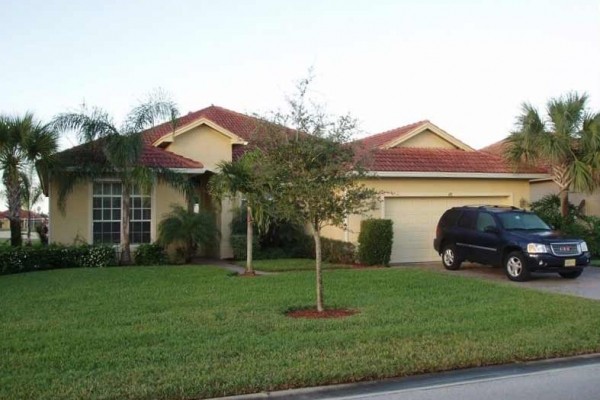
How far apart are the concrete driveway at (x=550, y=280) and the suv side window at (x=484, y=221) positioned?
1.19 metres

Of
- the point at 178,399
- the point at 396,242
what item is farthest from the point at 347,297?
the point at 396,242

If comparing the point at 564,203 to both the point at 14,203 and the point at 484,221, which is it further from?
the point at 14,203

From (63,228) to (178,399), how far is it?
13780 mm

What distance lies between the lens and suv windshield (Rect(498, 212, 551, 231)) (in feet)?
49.9

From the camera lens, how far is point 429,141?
22078 mm

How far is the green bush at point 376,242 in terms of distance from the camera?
17.2 metres

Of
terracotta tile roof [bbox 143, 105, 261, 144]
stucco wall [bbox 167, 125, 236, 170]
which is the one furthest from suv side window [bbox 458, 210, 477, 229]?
terracotta tile roof [bbox 143, 105, 261, 144]

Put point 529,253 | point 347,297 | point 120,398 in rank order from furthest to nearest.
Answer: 1. point 529,253
2. point 347,297
3. point 120,398

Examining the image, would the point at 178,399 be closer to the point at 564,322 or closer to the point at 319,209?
the point at 319,209

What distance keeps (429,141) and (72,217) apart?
12.2 meters

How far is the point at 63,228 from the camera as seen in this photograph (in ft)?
59.7

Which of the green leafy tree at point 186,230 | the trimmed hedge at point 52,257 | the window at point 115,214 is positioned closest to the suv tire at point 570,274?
the green leafy tree at point 186,230

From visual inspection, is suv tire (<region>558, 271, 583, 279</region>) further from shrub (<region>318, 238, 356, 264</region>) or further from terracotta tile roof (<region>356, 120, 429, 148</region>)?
terracotta tile roof (<region>356, 120, 429, 148</region>)

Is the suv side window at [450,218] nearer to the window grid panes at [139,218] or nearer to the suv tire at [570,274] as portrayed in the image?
the suv tire at [570,274]
